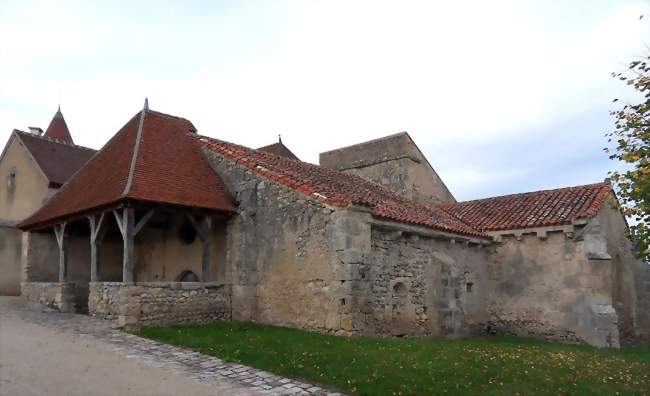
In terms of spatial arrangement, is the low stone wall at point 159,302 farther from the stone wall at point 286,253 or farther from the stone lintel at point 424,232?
the stone lintel at point 424,232

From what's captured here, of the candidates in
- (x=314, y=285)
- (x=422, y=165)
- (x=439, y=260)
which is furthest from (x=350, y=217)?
(x=422, y=165)

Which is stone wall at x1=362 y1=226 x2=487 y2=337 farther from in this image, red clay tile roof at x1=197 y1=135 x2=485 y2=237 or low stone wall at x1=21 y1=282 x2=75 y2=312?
low stone wall at x1=21 y1=282 x2=75 y2=312

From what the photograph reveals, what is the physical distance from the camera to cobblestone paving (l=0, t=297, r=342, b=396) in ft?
21.7

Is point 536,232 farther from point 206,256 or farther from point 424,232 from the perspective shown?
point 206,256

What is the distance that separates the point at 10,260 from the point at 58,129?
1324 centimetres

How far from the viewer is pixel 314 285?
1096cm

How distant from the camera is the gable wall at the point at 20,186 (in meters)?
18.9

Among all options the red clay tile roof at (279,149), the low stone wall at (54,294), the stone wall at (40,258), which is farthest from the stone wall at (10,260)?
the red clay tile roof at (279,149)

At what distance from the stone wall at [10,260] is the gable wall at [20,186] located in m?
1.96

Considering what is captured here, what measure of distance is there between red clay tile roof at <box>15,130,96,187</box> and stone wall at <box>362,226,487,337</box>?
13161 mm

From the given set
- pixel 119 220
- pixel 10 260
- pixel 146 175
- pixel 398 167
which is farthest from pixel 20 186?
pixel 398 167

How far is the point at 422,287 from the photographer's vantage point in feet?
41.9

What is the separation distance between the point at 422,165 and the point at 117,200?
13.4 m

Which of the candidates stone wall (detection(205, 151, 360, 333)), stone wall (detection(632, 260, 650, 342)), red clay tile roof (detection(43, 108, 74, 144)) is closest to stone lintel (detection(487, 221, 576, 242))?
stone wall (detection(632, 260, 650, 342))
